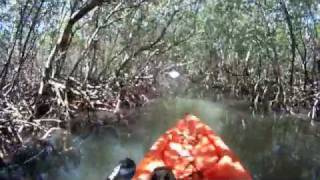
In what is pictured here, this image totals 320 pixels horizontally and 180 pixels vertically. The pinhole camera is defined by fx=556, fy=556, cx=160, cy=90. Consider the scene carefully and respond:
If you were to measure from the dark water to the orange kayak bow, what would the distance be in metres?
2.34

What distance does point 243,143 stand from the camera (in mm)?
12070

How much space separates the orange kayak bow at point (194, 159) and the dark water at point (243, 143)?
2.34m

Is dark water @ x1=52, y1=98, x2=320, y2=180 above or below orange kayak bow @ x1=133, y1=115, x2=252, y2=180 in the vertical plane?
below

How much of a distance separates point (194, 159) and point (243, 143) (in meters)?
6.00

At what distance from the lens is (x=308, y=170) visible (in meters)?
9.61

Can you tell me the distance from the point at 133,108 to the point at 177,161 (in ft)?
41.3

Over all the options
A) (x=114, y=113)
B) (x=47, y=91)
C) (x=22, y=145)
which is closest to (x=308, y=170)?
(x=22, y=145)

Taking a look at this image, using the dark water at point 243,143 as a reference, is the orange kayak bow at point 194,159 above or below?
above

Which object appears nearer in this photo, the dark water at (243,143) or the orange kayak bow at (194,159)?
the orange kayak bow at (194,159)

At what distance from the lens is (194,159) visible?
625 cm

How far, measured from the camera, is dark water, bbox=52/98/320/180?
951 centimetres

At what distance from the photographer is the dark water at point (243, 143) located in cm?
951

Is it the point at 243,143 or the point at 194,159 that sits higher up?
the point at 194,159

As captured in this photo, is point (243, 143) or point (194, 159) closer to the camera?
point (194, 159)
